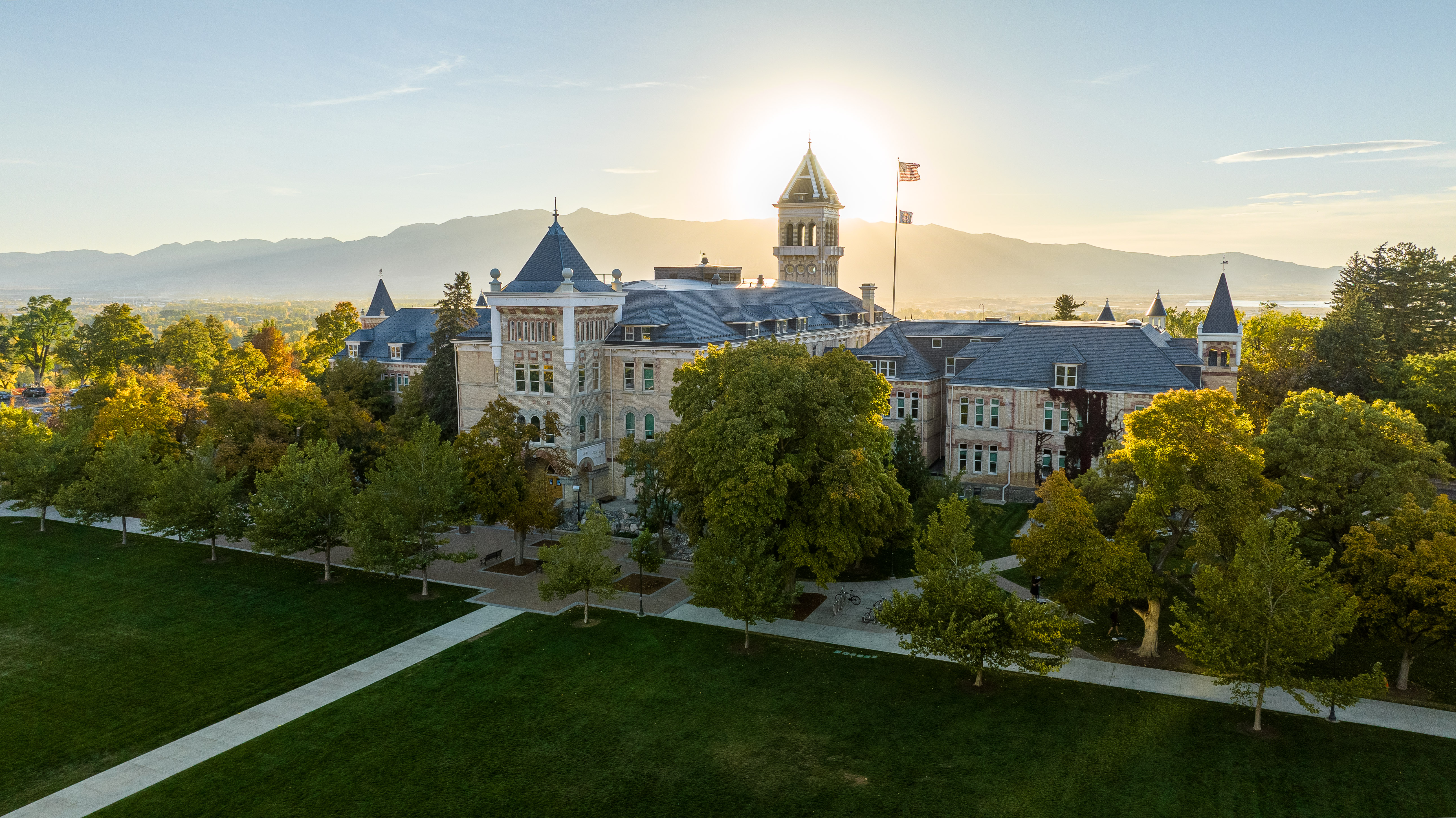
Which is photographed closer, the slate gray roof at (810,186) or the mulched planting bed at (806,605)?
the mulched planting bed at (806,605)

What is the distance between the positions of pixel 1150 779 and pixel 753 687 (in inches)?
524

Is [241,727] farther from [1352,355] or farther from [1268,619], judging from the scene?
[1352,355]

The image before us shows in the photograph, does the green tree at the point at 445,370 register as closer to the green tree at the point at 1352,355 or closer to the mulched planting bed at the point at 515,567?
the mulched planting bed at the point at 515,567

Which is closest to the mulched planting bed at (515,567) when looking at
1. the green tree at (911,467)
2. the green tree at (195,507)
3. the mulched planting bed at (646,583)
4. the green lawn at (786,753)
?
A: the mulched planting bed at (646,583)

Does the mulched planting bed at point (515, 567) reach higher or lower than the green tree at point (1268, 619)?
lower

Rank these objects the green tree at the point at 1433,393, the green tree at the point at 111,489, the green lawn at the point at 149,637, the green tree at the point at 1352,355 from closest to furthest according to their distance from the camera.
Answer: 1. the green lawn at the point at 149,637
2. the green tree at the point at 111,489
3. the green tree at the point at 1433,393
4. the green tree at the point at 1352,355

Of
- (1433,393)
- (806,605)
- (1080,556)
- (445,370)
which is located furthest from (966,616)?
(445,370)

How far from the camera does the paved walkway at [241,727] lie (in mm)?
26641

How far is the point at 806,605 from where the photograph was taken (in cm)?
4222

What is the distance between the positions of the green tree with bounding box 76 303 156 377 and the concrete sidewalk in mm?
80058

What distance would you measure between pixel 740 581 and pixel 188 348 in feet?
264

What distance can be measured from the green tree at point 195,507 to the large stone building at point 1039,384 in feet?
128

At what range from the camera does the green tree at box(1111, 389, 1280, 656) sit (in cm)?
3253

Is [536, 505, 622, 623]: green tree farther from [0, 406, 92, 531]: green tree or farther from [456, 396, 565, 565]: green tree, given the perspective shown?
[0, 406, 92, 531]: green tree
